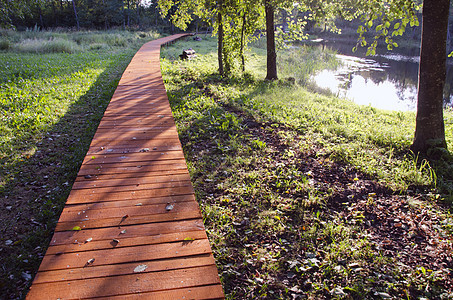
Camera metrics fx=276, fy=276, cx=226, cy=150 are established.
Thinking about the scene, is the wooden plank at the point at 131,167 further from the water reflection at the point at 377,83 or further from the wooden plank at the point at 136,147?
the water reflection at the point at 377,83

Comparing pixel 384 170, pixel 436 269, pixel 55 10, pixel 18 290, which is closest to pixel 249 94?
pixel 384 170

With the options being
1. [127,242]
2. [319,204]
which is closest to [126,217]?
[127,242]

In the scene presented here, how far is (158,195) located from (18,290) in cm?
140

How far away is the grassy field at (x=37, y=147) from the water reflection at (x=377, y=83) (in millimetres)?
9625

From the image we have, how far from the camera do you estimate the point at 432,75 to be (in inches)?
175

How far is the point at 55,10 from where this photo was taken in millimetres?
42031

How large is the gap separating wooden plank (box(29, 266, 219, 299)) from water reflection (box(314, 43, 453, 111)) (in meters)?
10.2

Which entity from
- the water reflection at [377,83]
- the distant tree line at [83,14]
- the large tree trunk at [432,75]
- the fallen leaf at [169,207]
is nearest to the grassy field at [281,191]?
the large tree trunk at [432,75]

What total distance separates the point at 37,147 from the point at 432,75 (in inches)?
266

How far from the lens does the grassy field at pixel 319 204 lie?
100.0 inches

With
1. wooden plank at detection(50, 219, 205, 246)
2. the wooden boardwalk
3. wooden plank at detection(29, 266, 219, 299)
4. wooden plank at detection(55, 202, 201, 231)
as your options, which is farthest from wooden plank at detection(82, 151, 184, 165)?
wooden plank at detection(29, 266, 219, 299)

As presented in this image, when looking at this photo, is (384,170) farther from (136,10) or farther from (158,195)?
(136,10)

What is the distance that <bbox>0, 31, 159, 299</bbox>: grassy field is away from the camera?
2824 mm

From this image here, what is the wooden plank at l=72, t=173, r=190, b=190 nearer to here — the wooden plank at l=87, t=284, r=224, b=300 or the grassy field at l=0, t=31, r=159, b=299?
the grassy field at l=0, t=31, r=159, b=299
